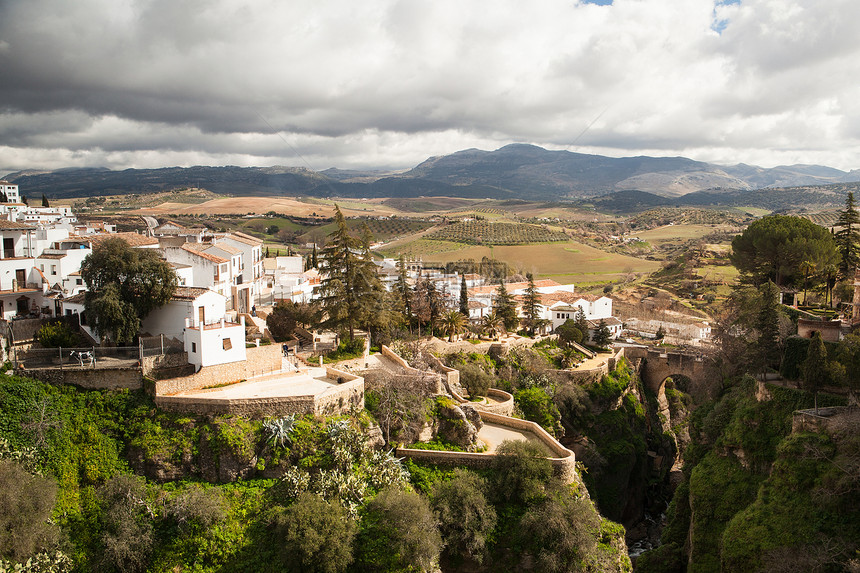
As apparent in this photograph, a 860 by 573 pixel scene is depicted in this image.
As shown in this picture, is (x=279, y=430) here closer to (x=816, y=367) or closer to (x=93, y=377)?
(x=93, y=377)

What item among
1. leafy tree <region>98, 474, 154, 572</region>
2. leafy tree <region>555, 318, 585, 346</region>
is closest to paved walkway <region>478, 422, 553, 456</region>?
leafy tree <region>98, 474, 154, 572</region>

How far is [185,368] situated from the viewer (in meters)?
23.8

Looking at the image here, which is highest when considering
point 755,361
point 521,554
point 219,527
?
point 755,361

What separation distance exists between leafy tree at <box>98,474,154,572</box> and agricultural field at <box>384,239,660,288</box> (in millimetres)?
65705

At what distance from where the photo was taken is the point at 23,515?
57.4ft

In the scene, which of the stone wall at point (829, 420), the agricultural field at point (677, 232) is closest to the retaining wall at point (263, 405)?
the stone wall at point (829, 420)

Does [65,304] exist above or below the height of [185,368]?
above

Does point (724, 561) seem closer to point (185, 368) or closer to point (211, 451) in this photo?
point (211, 451)

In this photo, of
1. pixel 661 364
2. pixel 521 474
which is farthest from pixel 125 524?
pixel 661 364

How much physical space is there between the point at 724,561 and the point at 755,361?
11.1 m

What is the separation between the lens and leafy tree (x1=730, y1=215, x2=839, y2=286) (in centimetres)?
3906

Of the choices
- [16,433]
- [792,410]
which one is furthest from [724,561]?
[16,433]

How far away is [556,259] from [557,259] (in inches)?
7.7

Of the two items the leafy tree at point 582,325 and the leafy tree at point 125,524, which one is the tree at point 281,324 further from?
the leafy tree at point 582,325
